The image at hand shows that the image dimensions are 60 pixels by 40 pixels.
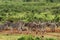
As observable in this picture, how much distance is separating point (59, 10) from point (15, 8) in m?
10.0

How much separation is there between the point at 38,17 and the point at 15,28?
11.5 metres

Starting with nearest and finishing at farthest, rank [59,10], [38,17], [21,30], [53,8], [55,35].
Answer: [55,35] → [21,30] → [38,17] → [59,10] → [53,8]

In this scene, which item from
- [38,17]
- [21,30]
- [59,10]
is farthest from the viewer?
[59,10]

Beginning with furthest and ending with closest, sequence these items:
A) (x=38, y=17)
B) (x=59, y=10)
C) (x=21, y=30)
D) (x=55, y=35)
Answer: (x=59, y=10)
(x=38, y=17)
(x=21, y=30)
(x=55, y=35)

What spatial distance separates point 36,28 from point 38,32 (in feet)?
4.36

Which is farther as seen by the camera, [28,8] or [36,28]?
[28,8]

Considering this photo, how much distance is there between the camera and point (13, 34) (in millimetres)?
31672

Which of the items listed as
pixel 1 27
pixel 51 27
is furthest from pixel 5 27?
pixel 51 27

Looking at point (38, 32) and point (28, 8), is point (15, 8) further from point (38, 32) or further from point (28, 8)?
point (38, 32)

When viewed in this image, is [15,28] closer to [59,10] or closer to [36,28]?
[36,28]

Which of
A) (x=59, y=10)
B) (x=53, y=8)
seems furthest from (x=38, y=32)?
(x=53, y=8)

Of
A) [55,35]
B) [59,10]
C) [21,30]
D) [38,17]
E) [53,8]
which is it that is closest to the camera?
[55,35]

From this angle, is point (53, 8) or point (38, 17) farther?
point (53, 8)

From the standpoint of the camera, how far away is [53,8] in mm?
61562
